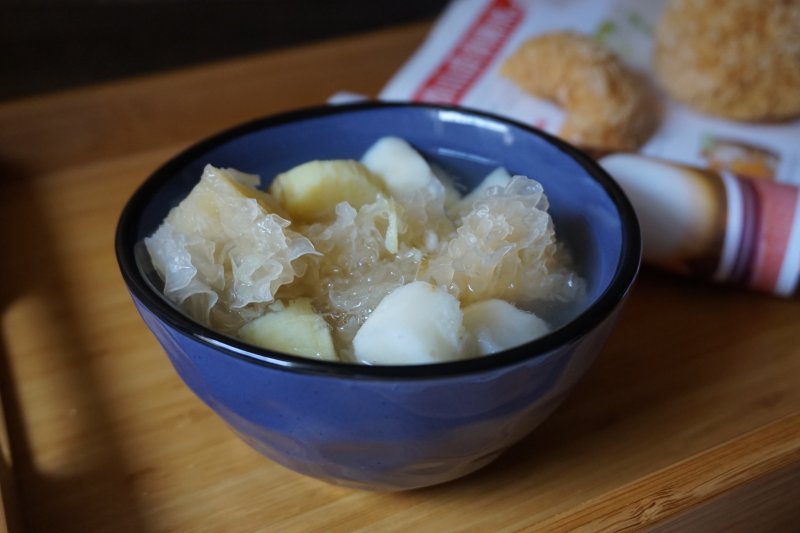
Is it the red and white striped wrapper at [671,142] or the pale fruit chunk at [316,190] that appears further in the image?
the red and white striped wrapper at [671,142]

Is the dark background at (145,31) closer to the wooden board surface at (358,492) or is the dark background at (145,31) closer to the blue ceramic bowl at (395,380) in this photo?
the wooden board surface at (358,492)

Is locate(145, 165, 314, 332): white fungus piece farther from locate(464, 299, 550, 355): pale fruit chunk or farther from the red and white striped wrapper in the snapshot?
the red and white striped wrapper

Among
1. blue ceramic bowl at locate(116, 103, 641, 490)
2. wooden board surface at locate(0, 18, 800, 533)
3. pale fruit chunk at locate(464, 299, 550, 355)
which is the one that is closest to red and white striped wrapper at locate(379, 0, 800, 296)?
wooden board surface at locate(0, 18, 800, 533)

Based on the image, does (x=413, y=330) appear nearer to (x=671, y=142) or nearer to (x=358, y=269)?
(x=358, y=269)

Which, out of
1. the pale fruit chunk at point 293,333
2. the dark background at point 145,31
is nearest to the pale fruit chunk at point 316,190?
the pale fruit chunk at point 293,333

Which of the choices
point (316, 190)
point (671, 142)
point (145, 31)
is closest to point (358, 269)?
point (316, 190)
